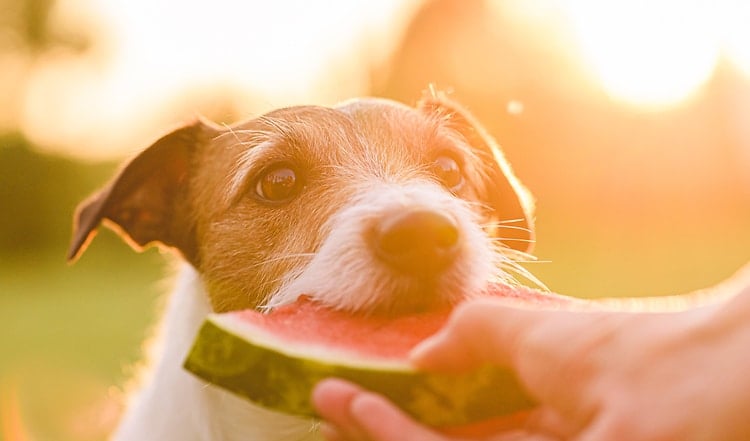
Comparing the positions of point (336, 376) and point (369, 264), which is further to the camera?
point (369, 264)

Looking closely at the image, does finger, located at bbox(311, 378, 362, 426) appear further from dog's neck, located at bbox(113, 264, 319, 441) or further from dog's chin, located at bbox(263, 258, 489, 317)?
dog's neck, located at bbox(113, 264, 319, 441)

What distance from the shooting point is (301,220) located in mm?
3711

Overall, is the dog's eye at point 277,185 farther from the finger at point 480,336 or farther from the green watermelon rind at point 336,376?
the finger at point 480,336

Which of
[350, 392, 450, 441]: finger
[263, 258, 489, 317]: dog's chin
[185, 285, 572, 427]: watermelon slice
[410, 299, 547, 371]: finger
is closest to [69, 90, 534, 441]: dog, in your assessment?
[263, 258, 489, 317]: dog's chin

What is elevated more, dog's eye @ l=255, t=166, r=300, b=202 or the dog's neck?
dog's eye @ l=255, t=166, r=300, b=202

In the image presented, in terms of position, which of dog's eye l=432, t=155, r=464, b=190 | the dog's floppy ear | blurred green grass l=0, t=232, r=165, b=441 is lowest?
blurred green grass l=0, t=232, r=165, b=441

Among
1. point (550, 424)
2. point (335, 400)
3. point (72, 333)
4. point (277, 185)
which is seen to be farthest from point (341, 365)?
point (72, 333)

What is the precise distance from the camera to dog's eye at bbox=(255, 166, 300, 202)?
3889 mm

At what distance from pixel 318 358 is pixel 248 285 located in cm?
140

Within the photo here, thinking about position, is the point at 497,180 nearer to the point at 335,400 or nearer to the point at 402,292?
the point at 402,292

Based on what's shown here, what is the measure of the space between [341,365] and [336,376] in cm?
3

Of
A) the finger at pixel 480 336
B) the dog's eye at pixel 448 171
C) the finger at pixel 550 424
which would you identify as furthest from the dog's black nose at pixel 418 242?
the dog's eye at pixel 448 171

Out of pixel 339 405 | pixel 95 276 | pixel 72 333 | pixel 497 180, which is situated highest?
pixel 497 180

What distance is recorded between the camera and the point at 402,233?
9.21ft
